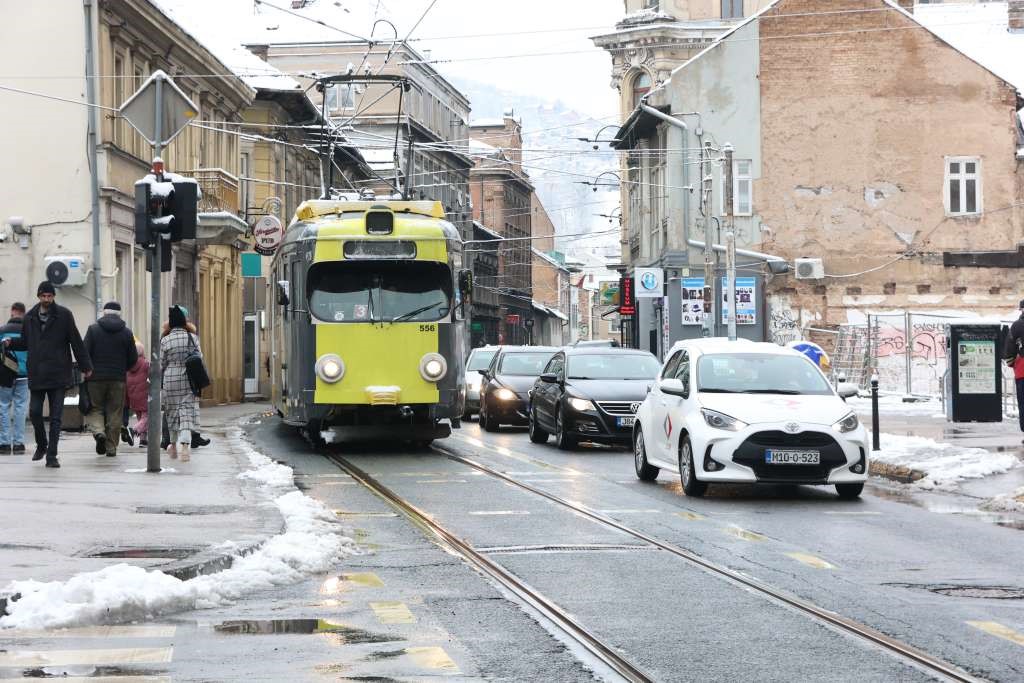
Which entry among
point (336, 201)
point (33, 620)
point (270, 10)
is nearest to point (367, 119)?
point (270, 10)

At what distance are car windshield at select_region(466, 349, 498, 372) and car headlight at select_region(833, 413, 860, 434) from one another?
21.5 metres

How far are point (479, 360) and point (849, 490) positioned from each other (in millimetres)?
22232

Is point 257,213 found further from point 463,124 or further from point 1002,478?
point 463,124

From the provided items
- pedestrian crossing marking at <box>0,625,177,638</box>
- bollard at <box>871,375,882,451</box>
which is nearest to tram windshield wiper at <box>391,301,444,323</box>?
bollard at <box>871,375,882,451</box>

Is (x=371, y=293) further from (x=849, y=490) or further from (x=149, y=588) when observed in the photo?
(x=149, y=588)

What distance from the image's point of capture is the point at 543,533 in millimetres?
12922

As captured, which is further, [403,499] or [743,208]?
[743,208]

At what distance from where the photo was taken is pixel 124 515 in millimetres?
13070

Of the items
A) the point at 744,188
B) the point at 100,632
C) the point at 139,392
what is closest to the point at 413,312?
the point at 139,392

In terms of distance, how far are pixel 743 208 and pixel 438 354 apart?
2979cm

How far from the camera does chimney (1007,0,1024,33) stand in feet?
201

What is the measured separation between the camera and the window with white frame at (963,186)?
50344 millimetres

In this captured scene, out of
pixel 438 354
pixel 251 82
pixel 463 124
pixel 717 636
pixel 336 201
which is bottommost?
pixel 717 636

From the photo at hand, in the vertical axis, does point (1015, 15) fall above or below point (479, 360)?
above
